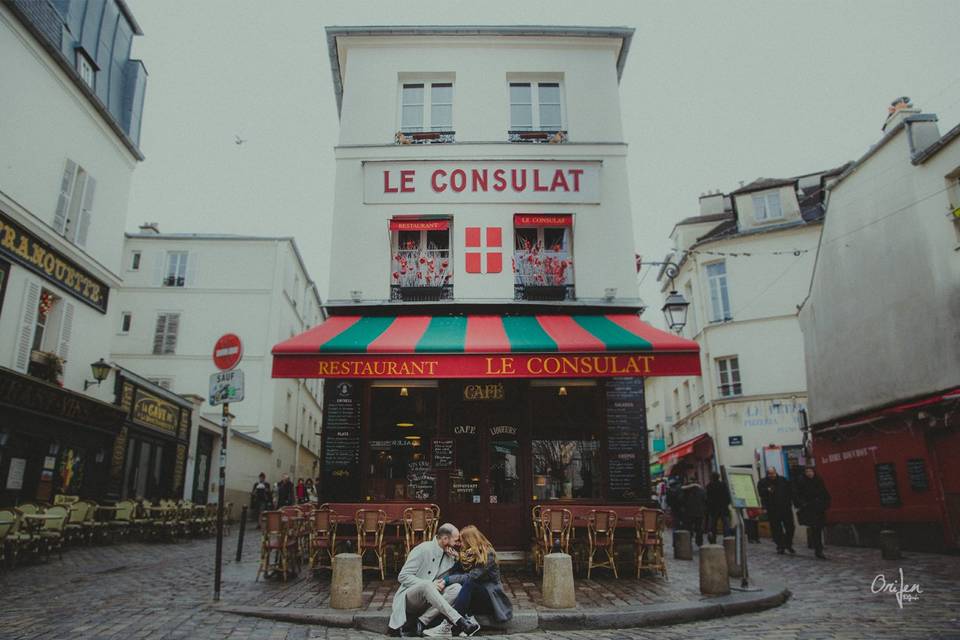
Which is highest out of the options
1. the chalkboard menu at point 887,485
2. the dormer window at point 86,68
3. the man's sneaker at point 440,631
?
the dormer window at point 86,68

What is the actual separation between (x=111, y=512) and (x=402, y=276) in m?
8.91

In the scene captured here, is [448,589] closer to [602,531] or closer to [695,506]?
[602,531]

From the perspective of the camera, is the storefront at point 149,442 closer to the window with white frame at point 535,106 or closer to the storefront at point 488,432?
the storefront at point 488,432

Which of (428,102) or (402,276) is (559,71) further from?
(402,276)

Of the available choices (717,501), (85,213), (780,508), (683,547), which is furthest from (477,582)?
(85,213)

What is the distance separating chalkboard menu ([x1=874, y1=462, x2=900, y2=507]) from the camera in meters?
12.0

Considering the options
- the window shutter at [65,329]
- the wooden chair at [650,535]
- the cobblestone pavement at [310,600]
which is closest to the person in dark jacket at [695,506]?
the cobblestone pavement at [310,600]

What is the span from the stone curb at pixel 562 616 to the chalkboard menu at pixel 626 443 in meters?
3.32

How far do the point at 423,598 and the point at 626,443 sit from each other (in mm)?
5285

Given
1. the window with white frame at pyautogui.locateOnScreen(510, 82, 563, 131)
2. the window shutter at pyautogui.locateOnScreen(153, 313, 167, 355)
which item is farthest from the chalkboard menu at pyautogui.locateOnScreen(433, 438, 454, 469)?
the window shutter at pyautogui.locateOnScreen(153, 313, 167, 355)

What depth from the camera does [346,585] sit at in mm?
6504

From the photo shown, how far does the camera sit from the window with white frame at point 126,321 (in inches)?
966

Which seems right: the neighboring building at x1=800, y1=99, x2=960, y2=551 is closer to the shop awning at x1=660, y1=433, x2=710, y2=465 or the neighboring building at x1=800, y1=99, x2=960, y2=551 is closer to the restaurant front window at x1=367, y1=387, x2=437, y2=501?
the shop awning at x1=660, y1=433, x2=710, y2=465

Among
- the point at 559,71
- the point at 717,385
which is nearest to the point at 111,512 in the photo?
the point at 559,71
